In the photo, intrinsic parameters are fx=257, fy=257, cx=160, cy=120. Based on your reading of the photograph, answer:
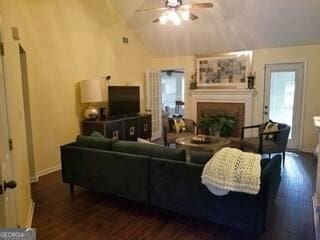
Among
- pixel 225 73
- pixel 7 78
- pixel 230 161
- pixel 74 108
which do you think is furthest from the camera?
pixel 225 73

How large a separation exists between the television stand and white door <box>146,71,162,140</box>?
27.3 inches

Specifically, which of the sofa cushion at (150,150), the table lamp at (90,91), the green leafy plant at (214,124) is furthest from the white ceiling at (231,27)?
the sofa cushion at (150,150)

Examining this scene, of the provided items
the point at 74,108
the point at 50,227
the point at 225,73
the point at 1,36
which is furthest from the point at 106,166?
the point at 225,73

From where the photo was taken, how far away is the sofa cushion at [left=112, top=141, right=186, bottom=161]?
2.81 m

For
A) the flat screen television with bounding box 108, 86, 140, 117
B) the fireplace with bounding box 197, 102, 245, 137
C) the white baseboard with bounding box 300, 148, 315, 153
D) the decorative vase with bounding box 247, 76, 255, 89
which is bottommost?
the white baseboard with bounding box 300, 148, 315, 153

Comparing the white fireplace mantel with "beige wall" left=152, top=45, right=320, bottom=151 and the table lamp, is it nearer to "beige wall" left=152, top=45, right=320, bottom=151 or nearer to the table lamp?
"beige wall" left=152, top=45, right=320, bottom=151

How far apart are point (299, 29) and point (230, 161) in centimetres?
422

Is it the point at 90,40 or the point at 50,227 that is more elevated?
the point at 90,40

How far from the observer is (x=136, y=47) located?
6.93m

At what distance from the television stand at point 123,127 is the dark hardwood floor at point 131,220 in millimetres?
1627

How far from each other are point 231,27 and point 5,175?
533cm

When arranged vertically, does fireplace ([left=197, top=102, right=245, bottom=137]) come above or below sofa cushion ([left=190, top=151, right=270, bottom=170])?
above

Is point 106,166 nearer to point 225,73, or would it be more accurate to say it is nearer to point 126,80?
point 126,80

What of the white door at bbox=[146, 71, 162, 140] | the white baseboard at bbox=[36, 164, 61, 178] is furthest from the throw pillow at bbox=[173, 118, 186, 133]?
the white baseboard at bbox=[36, 164, 61, 178]
